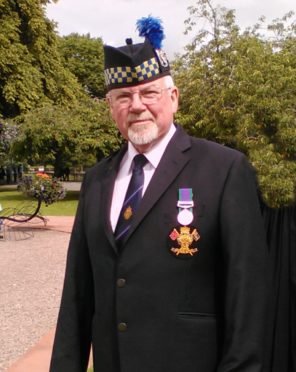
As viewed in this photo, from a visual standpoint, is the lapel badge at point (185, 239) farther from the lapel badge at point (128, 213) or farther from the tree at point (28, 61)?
the tree at point (28, 61)

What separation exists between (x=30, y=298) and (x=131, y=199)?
16.9ft

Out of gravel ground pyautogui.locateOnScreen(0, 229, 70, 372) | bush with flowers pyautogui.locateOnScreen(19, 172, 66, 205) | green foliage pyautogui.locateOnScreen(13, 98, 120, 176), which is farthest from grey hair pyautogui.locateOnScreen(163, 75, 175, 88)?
green foliage pyautogui.locateOnScreen(13, 98, 120, 176)

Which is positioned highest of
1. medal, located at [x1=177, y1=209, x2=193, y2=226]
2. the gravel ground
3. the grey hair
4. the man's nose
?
the grey hair

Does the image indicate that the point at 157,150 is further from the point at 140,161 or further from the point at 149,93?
the point at 149,93

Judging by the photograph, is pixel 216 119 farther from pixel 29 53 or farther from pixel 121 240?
pixel 29 53

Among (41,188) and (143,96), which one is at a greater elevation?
(143,96)

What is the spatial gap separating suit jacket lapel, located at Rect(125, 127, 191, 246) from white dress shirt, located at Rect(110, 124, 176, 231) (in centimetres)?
3

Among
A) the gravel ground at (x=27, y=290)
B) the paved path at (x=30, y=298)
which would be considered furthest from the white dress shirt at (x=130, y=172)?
the gravel ground at (x=27, y=290)

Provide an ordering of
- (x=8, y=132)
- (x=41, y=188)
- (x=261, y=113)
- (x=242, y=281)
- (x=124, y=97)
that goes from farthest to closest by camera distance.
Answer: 1. (x=8, y=132)
2. (x=41, y=188)
3. (x=261, y=113)
4. (x=124, y=97)
5. (x=242, y=281)

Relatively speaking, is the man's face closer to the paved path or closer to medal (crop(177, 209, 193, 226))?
medal (crop(177, 209, 193, 226))

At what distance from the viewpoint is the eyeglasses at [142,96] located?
5.59ft

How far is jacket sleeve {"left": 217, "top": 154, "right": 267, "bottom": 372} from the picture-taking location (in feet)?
4.90

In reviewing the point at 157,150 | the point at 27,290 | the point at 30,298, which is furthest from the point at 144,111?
the point at 27,290

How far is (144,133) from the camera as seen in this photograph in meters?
1.69
